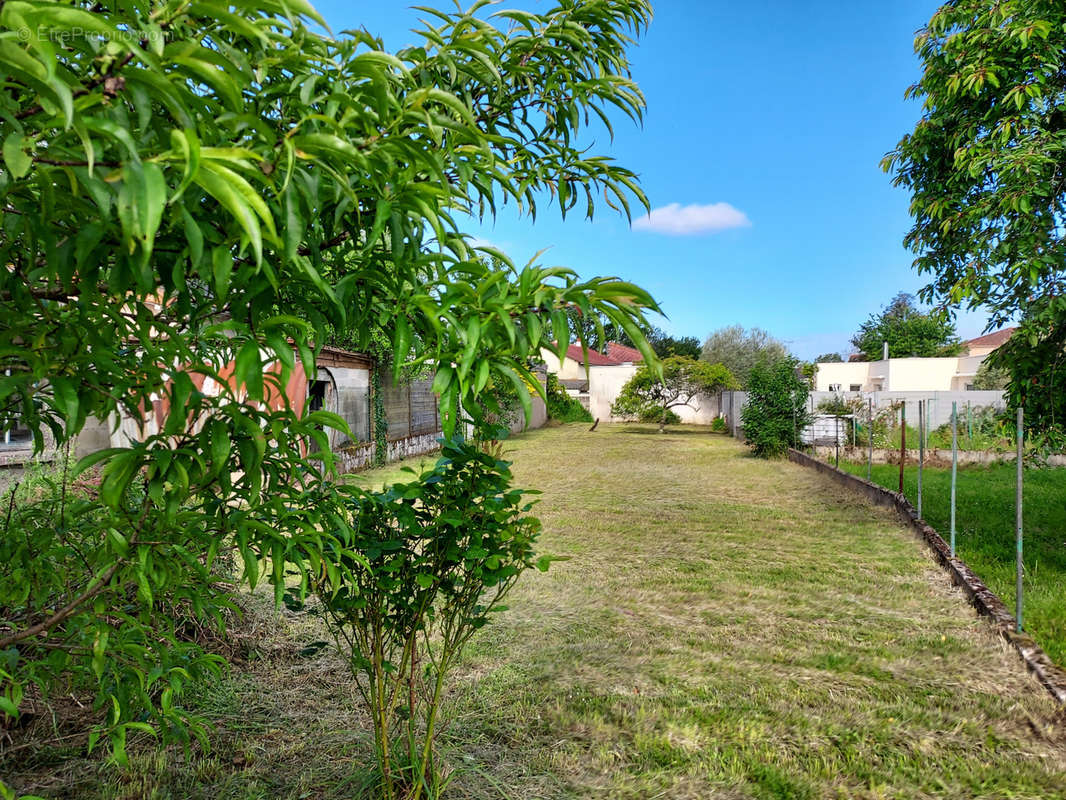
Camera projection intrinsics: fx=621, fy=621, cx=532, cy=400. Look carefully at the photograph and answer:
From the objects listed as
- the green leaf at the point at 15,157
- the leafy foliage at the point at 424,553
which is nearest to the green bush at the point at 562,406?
the leafy foliage at the point at 424,553

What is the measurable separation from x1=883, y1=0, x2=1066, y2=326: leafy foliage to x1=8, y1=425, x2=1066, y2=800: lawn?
2.55 meters

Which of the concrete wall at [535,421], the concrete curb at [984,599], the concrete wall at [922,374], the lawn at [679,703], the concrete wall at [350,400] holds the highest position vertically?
the concrete wall at [922,374]

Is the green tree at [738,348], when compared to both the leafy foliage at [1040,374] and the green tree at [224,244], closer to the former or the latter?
the leafy foliage at [1040,374]

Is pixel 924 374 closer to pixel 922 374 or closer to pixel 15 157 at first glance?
pixel 922 374

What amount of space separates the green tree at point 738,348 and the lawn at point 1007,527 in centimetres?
2116

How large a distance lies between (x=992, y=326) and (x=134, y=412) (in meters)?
6.06

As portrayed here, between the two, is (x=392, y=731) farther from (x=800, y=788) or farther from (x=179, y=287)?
(x=179, y=287)

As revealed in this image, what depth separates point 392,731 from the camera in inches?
110

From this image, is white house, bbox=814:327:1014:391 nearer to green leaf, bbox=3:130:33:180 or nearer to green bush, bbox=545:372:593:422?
green bush, bbox=545:372:593:422

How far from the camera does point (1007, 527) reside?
22.7 ft

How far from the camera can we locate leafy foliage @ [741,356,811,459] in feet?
45.1

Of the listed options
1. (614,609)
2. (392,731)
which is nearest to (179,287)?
(392,731)

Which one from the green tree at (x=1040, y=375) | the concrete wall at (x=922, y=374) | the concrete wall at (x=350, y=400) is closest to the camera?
the green tree at (x=1040, y=375)

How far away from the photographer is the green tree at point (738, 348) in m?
32.5
